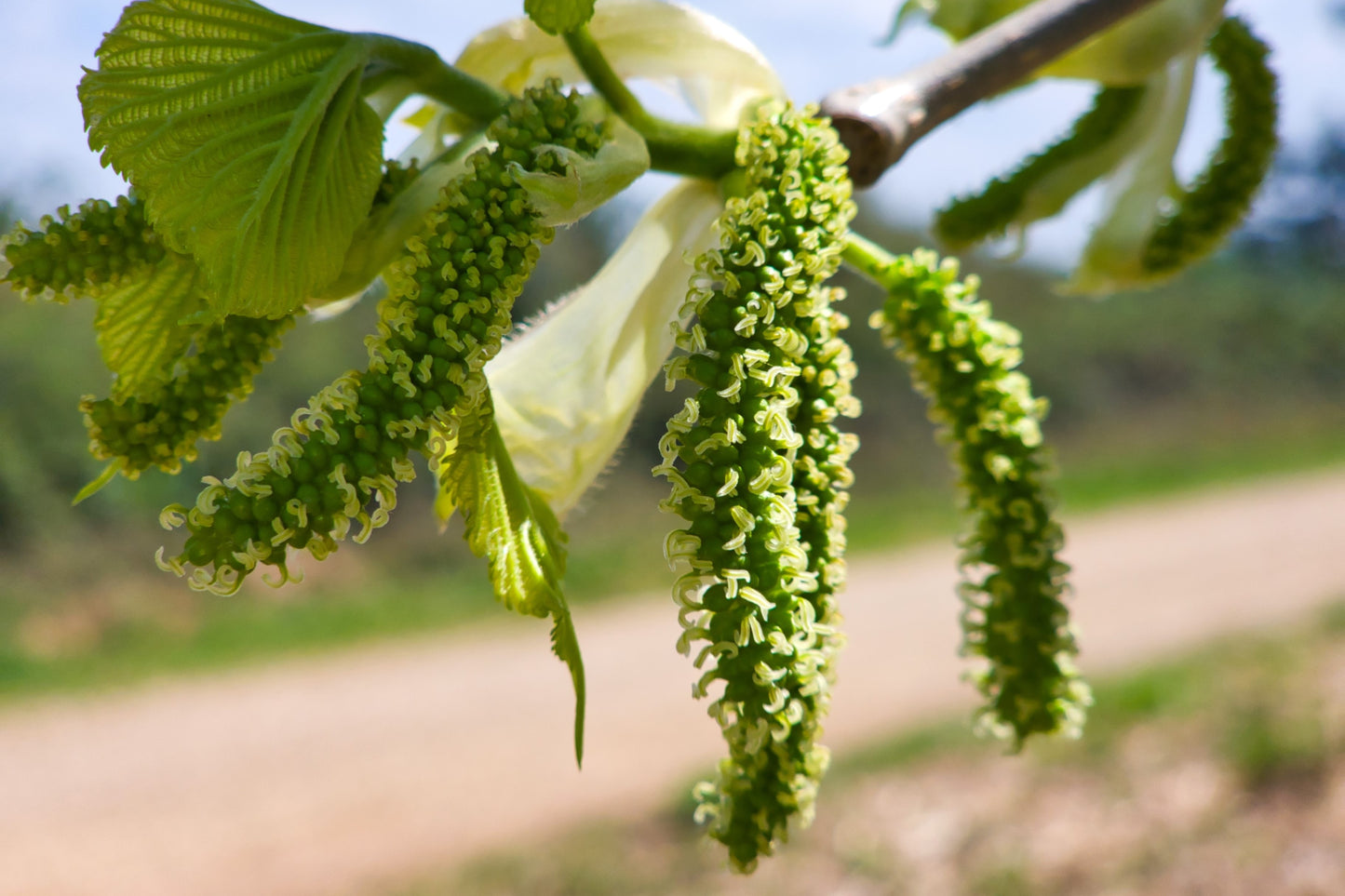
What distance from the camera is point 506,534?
46 cm

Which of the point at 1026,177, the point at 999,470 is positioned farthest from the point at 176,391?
the point at 1026,177

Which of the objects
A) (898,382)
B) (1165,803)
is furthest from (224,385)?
(898,382)

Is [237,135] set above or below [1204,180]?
above

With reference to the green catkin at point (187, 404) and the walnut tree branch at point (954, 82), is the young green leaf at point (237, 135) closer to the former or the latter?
the green catkin at point (187, 404)

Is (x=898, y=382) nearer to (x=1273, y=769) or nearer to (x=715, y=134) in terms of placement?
(x=1273, y=769)

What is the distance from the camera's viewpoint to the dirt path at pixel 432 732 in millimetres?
3256

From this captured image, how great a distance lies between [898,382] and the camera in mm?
7945

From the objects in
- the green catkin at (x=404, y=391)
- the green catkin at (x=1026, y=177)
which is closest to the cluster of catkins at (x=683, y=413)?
the green catkin at (x=404, y=391)

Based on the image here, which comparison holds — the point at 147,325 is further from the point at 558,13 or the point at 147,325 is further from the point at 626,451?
the point at 626,451

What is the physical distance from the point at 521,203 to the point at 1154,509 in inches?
250

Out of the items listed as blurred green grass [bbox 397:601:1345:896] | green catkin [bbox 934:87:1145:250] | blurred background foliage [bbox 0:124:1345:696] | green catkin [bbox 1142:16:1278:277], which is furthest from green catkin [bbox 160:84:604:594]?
blurred background foliage [bbox 0:124:1345:696]

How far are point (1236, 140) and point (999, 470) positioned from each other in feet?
1.14

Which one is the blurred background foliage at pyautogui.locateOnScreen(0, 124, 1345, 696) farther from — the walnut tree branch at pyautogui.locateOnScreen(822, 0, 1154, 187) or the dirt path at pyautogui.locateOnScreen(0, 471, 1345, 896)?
the walnut tree branch at pyautogui.locateOnScreen(822, 0, 1154, 187)

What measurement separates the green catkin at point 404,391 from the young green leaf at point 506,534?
3 cm
